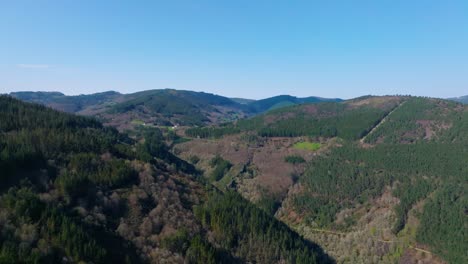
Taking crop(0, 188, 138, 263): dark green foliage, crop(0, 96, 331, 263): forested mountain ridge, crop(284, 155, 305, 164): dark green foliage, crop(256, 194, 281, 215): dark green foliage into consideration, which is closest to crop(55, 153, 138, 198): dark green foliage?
crop(0, 96, 331, 263): forested mountain ridge

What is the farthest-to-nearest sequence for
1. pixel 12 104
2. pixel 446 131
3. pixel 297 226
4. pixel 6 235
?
pixel 446 131, pixel 12 104, pixel 297 226, pixel 6 235

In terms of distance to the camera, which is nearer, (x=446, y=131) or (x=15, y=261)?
(x=15, y=261)

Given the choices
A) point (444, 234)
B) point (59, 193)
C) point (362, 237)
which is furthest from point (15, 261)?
point (444, 234)

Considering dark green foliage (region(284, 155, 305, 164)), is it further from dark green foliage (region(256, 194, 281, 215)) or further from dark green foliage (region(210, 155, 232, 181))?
dark green foliage (region(256, 194, 281, 215))

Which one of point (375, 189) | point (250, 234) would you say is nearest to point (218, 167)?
point (375, 189)

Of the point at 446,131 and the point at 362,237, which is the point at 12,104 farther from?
the point at 446,131

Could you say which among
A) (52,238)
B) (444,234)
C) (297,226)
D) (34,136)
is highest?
(34,136)

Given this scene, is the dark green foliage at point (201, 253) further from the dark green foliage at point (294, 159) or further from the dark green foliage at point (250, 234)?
the dark green foliage at point (294, 159)
